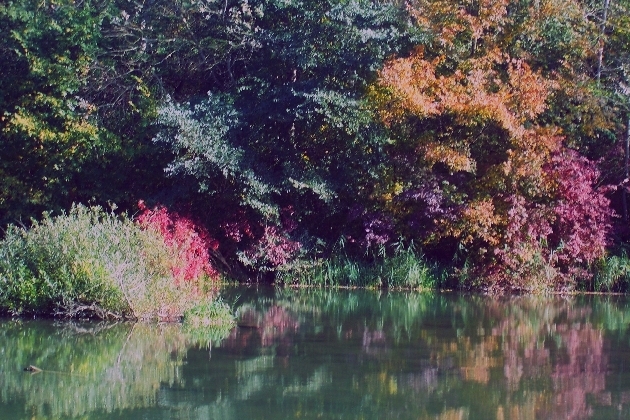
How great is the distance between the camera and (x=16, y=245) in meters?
12.9

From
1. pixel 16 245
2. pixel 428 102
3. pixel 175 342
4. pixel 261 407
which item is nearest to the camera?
pixel 261 407

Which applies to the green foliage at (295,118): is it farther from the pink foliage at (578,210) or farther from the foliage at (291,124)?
the pink foliage at (578,210)

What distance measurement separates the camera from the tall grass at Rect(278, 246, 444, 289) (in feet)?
61.7

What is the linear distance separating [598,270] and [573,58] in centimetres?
446

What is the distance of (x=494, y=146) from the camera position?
1828 cm

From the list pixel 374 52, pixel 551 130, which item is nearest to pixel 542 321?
pixel 551 130

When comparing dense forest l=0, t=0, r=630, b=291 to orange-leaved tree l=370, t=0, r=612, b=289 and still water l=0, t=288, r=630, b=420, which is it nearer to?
orange-leaved tree l=370, t=0, r=612, b=289

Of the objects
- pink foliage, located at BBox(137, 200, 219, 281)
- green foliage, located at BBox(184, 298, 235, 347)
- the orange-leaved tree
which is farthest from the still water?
the orange-leaved tree

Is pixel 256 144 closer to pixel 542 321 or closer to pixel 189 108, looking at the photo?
pixel 189 108

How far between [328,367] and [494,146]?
32.5 ft

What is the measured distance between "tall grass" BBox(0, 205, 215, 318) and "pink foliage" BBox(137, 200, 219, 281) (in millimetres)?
3750

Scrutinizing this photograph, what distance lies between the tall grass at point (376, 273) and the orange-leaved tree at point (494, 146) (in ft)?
2.00

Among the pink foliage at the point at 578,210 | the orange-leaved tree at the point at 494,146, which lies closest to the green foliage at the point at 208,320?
the orange-leaved tree at the point at 494,146

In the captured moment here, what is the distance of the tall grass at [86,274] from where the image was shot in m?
12.1
